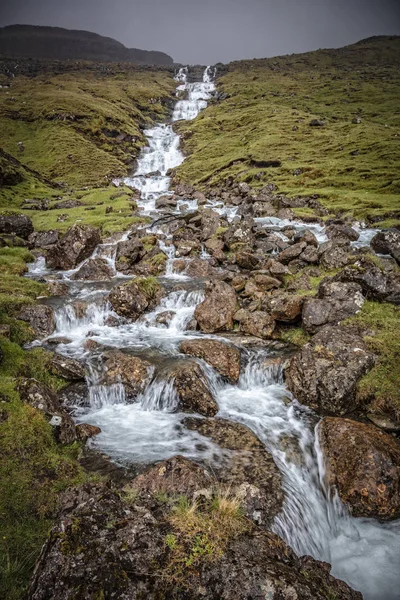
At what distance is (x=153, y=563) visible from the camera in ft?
12.4

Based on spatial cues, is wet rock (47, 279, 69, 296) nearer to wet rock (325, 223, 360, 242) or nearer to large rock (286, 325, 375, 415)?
large rock (286, 325, 375, 415)

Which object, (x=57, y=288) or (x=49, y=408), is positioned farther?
(x=57, y=288)

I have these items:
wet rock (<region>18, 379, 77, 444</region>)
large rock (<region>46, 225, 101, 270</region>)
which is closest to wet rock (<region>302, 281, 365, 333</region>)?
wet rock (<region>18, 379, 77, 444</region>)

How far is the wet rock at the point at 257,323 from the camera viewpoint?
51.3 ft

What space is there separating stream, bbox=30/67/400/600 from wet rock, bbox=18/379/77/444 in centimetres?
95

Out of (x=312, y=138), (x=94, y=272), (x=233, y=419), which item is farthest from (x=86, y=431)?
(x=312, y=138)

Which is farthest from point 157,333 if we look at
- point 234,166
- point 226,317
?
point 234,166

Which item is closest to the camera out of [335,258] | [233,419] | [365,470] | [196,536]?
[196,536]

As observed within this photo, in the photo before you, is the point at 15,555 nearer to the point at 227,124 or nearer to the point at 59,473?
the point at 59,473

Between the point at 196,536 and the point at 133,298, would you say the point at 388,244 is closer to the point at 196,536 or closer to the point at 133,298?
the point at 133,298

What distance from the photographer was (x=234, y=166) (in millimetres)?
67375

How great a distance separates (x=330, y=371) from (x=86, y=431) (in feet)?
28.7

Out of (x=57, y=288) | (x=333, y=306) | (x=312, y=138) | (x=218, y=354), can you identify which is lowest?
(x=218, y=354)

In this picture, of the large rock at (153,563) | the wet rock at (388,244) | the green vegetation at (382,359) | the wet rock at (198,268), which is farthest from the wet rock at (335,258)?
the large rock at (153,563)
